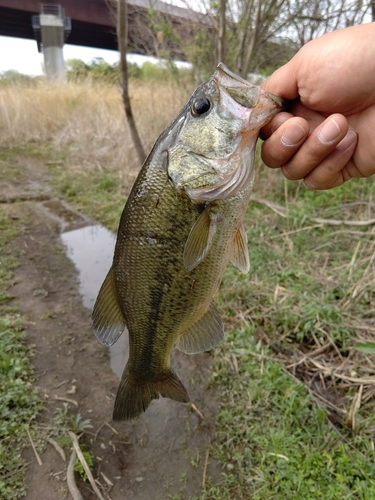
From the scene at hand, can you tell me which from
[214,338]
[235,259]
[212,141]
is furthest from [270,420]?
[212,141]

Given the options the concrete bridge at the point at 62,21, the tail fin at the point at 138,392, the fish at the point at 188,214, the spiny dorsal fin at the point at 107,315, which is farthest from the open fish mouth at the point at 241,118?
the concrete bridge at the point at 62,21

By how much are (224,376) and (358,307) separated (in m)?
1.42

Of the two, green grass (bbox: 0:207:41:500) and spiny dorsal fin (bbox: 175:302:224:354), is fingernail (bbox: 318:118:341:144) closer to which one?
spiny dorsal fin (bbox: 175:302:224:354)

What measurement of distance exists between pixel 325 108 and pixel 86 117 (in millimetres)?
10013

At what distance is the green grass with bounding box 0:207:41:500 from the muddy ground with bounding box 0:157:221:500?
0.08 metres

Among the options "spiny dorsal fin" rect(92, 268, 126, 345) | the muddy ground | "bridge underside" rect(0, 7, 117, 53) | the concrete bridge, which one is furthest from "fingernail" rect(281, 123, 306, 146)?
"bridge underside" rect(0, 7, 117, 53)

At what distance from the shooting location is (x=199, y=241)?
54.7 inches

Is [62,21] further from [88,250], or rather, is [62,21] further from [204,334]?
[204,334]

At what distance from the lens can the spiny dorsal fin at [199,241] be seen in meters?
1.38

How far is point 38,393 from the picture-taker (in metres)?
2.78

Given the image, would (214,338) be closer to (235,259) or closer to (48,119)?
(235,259)

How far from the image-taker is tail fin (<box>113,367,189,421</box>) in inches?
73.5

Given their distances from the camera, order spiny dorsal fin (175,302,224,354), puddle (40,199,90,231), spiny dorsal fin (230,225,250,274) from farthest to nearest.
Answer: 1. puddle (40,199,90,231)
2. spiny dorsal fin (175,302,224,354)
3. spiny dorsal fin (230,225,250,274)

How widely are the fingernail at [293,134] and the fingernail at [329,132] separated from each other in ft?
0.23
